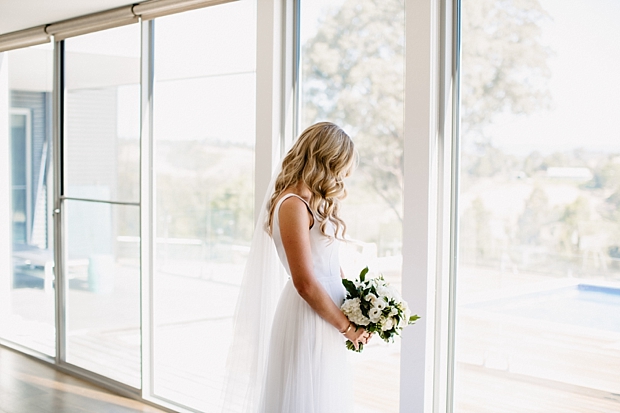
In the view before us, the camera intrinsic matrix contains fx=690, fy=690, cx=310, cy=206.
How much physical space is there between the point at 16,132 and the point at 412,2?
4547 millimetres

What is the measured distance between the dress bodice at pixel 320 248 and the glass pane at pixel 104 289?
241 centimetres

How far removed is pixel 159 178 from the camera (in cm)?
479

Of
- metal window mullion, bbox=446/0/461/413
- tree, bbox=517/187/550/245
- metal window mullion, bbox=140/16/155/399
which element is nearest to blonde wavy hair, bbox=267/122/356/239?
metal window mullion, bbox=446/0/461/413

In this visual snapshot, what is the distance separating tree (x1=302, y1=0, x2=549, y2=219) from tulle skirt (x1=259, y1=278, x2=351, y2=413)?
784 millimetres

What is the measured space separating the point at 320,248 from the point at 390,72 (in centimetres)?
106

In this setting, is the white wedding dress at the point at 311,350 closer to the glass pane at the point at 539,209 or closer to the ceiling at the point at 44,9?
the glass pane at the point at 539,209

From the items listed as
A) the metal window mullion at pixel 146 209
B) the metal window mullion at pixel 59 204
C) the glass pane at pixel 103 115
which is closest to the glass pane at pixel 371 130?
the metal window mullion at pixel 146 209

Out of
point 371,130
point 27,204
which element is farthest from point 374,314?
point 27,204

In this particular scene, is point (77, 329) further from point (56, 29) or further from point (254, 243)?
point (254, 243)

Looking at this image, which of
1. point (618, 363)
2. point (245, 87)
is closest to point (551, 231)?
point (618, 363)

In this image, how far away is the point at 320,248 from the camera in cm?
283

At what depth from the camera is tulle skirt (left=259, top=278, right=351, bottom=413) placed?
2.85m

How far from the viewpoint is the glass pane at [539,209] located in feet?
9.04

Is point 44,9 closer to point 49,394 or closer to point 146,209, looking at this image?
point 146,209
